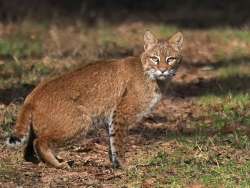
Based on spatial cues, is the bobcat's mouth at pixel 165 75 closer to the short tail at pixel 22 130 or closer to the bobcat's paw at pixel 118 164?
the bobcat's paw at pixel 118 164

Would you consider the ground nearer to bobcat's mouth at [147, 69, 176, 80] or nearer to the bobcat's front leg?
the bobcat's front leg

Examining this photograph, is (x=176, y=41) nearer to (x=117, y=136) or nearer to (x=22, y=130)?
(x=117, y=136)

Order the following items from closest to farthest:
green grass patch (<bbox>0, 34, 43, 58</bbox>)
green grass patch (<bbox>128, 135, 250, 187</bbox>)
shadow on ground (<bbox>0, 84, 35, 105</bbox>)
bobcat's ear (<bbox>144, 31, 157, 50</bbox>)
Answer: green grass patch (<bbox>128, 135, 250, 187</bbox>), bobcat's ear (<bbox>144, 31, 157, 50</bbox>), shadow on ground (<bbox>0, 84, 35, 105</bbox>), green grass patch (<bbox>0, 34, 43, 58</bbox>)

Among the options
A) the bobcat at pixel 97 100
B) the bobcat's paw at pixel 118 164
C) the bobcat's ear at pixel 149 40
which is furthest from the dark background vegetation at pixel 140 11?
the bobcat's paw at pixel 118 164

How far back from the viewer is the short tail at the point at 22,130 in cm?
810

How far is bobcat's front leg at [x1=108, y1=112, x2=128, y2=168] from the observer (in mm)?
8680

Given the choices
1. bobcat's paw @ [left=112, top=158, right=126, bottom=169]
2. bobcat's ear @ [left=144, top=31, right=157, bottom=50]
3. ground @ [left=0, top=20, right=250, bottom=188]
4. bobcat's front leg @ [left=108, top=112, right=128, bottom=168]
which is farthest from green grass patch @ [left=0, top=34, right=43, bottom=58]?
bobcat's paw @ [left=112, top=158, right=126, bottom=169]

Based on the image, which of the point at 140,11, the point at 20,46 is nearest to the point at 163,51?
the point at 20,46

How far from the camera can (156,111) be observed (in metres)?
11.6

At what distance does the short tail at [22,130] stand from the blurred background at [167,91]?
0.97 feet

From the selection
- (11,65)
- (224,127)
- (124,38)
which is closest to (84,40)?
(124,38)

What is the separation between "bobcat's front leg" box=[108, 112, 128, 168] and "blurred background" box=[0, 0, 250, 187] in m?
0.16

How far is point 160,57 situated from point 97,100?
84cm

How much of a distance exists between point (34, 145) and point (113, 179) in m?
0.86
